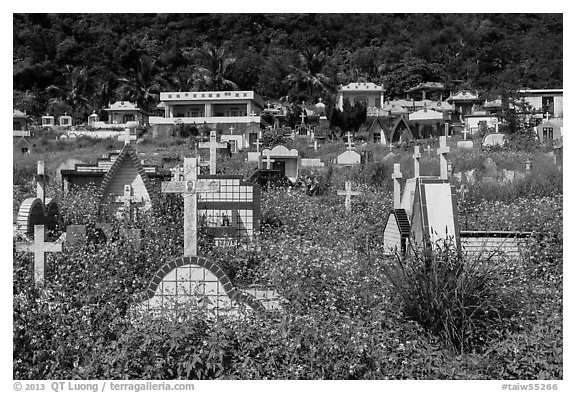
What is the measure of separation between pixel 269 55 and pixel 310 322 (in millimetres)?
63417

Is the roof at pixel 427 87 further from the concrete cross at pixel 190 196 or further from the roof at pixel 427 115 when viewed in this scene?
the concrete cross at pixel 190 196

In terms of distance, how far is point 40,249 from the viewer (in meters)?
8.28

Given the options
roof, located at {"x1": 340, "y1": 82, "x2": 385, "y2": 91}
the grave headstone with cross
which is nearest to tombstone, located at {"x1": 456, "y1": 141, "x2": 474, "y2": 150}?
the grave headstone with cross

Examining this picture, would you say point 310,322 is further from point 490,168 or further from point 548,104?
point 548,104

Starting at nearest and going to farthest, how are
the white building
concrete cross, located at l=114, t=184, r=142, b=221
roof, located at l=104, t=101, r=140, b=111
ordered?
concrete cross, located at l=114, t=184, r=142, b=221
the white building
roof, located at l=104, t=101, r=140, b=111

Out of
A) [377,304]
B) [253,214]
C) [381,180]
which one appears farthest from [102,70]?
[377,304]

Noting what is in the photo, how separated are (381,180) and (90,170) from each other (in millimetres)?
8235

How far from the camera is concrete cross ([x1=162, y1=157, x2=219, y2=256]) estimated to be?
7500 millimetres

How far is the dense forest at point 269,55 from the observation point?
58062 millimetres

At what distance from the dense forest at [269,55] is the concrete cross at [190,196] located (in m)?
46.0

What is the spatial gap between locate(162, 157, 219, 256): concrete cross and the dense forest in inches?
1810

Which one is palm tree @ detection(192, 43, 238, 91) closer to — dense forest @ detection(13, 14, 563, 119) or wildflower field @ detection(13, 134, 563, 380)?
dense forest @ detection(13, 14, 563, 119)

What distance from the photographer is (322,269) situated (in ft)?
27.5

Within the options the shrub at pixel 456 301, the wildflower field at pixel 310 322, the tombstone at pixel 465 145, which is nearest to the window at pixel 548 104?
the tombstone at pixel 465 145
